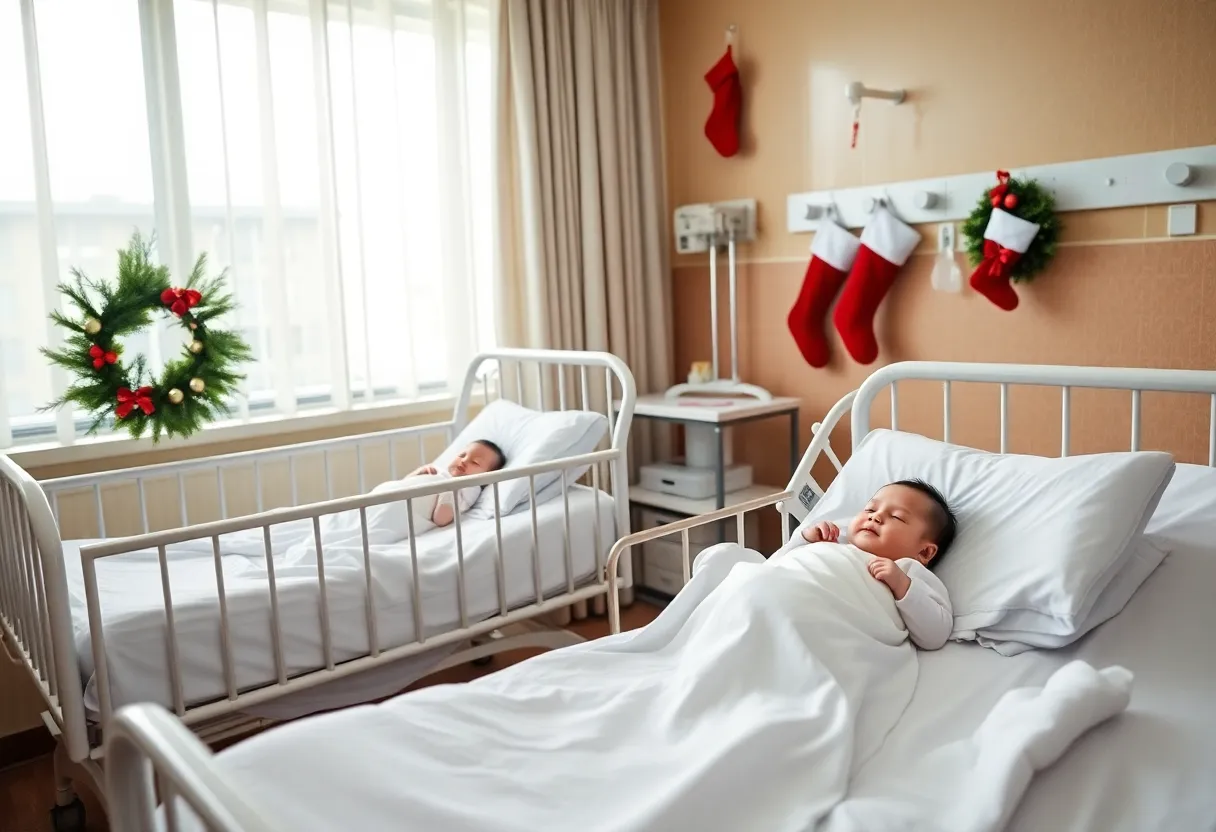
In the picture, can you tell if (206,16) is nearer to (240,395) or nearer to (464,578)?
(240,395)

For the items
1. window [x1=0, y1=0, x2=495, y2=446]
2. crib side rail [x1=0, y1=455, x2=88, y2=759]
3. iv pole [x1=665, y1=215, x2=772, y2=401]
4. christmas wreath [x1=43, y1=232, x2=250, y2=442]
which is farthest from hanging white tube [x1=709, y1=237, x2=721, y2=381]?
crib side rail [x1=0, y1=455, x2=88, y2=759]

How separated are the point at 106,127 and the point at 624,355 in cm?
172

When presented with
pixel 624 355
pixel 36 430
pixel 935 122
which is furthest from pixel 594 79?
pixel 36 430

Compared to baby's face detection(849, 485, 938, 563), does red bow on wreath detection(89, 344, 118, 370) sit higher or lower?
higher

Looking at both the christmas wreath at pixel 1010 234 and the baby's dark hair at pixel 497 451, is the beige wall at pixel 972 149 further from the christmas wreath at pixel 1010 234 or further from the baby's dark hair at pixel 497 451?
the baby's dark hair at pixel 497 451

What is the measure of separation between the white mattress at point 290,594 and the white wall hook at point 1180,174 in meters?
1.56

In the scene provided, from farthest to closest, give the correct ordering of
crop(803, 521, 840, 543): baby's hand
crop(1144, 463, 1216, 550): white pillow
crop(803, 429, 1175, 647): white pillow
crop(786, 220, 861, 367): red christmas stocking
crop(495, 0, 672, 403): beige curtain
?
crop(495, 0, 672, 403): beige curtain < crop(786, 220, 861, 367): red christmas stocking < crop(803, 521, 840, 543): baby's hand < crop(1144, 463, 1216, 550): white pillow < crop(803, 429, 1175, 647): white pillow

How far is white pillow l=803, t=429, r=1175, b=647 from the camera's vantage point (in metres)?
1.45

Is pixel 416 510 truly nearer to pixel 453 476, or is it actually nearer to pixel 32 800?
pixel 453 476

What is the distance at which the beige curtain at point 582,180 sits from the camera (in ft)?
10.1

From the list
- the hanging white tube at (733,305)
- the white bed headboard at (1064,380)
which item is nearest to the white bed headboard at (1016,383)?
the white bed headboard at (1064,380)

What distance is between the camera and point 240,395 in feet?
8.83

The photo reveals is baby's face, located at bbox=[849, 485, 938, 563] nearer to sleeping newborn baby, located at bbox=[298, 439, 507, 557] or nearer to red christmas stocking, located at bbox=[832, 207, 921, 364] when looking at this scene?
sleeping newborn baby, located at bbox=[298, 439, 507, 557]

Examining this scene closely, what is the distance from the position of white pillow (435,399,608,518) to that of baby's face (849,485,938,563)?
0.85m
